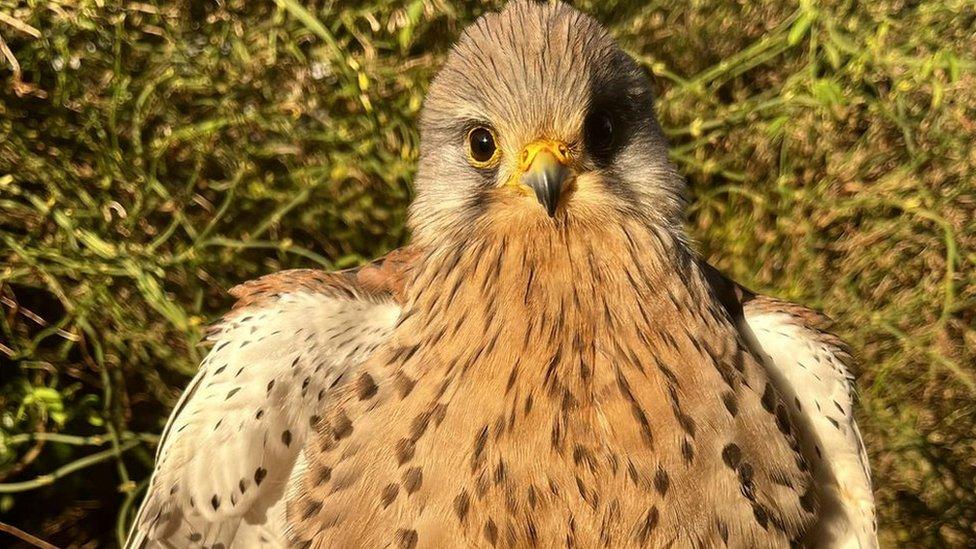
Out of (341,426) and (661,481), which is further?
(341,426)

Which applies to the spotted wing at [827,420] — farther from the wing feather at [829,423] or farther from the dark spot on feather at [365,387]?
the dark spot on feather at [365,387]

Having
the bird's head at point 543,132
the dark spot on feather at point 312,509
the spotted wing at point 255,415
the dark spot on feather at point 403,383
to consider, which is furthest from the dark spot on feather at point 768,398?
the dark spot on feather at point 312,509

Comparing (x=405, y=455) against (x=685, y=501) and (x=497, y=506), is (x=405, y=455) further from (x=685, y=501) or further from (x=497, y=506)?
(x=685, y=501)

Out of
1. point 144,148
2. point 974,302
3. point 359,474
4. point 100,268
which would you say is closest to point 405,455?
point 359,474

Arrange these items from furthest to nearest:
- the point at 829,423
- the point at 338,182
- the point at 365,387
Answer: the point at 338,182
the point at 829,423
the point at 365,387

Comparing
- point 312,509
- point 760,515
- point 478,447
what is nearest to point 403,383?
point 478,447

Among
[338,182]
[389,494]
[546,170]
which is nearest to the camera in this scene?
[546,170]

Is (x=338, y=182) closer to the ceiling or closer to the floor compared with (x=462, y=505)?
closer to the ceiling

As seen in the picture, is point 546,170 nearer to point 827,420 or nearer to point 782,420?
point 782,420
